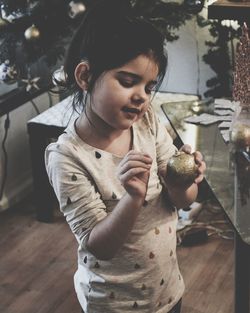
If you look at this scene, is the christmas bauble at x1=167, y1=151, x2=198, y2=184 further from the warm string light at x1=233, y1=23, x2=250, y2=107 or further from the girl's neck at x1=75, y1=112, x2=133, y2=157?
the warm string light at x1=233, y1=23, x2=250, y2=107

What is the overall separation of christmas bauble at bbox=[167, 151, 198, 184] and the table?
19 centimetres

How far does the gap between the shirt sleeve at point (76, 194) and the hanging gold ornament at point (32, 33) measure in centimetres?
132

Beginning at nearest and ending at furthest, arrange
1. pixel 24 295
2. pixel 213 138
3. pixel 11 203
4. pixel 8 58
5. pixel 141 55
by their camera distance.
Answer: pixel 141 55 → pixel 213 138 → pixel 24 295 → pixel 8 58 → pixel 11 203

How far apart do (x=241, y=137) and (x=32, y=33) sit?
1.05 meters

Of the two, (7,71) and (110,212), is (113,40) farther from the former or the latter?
(7,71)

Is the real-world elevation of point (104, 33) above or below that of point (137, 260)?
above

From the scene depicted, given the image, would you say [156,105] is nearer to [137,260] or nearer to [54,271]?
[54,271]

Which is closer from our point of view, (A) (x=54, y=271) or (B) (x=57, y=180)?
(B) (x=57, y=180)

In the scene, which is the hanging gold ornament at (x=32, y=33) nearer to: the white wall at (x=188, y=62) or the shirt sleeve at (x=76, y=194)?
the white wall at (x=188, y=62)

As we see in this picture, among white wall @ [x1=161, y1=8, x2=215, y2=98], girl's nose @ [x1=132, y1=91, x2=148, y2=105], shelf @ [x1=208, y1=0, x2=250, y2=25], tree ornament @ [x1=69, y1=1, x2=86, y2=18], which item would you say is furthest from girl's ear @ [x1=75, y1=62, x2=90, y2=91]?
white wall @ [x1=161, y1=8, x2=215, y2=98]

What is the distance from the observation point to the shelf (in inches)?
90.7

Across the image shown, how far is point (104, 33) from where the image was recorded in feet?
3.53

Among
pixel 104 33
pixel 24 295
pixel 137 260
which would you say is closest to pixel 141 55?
pixel 104 33

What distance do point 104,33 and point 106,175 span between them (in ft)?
0.85
